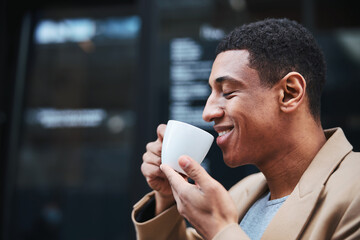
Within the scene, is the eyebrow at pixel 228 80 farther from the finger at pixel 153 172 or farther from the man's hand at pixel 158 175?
the finger at pixel 153 172

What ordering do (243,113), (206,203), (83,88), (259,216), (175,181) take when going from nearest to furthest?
(206,203)
(175,181)
(243,113)
(259,216)
(83,88)

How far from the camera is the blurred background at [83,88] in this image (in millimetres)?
3920

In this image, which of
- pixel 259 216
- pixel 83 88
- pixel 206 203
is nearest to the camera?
pixel 206 203

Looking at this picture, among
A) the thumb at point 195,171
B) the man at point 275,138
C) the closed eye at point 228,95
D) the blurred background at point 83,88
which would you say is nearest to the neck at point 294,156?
the man at point 275,138

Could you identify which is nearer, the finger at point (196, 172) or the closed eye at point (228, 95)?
the finger at point (196, 172)

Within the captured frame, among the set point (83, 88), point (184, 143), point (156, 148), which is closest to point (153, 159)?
point (156, 148)

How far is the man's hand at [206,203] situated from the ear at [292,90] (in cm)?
43

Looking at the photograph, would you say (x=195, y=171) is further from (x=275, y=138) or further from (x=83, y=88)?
(x=83, y=88)

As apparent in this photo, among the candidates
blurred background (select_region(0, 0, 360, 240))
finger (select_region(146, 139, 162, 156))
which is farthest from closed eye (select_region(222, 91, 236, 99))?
blurred background (select_region(0, 0, 360, 240))

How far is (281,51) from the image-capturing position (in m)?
1.36

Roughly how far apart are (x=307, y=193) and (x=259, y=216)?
0.97 ft

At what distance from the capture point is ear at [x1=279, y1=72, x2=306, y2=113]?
1327 millimetres

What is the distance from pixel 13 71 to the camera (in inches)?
191

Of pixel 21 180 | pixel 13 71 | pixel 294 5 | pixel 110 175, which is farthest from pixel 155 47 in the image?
pixel 21 180
